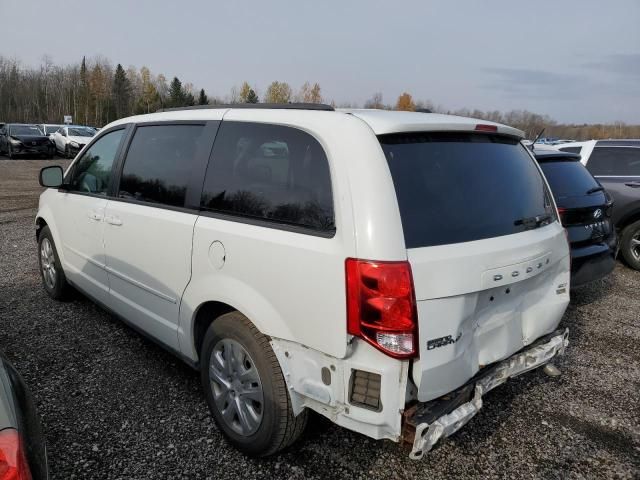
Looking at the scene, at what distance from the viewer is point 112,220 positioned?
11.2 feet

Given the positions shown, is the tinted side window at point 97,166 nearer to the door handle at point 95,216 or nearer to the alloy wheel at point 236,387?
the door handle at point 95,216

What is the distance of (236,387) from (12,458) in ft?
4.19

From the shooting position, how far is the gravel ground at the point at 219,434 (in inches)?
98.1

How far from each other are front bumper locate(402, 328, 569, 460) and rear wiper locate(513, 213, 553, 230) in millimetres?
660

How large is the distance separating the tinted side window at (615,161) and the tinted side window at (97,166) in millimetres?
6769

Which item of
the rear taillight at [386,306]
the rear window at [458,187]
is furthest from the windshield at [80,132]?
the rear taillight at [386,306]

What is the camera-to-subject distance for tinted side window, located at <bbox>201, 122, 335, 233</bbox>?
2.14m

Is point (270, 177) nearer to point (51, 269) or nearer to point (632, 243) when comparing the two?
point (51, 269)

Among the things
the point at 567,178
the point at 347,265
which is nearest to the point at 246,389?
the point at 347,265

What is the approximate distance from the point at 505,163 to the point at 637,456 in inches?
71.8

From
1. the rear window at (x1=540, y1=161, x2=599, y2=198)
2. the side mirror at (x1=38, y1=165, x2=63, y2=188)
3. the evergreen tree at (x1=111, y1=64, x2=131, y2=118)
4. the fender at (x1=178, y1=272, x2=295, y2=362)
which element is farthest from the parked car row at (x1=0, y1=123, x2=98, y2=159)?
the evergreen tree at (x1=111, y1=64, x2=131, y2=118)

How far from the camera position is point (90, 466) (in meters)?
2.45

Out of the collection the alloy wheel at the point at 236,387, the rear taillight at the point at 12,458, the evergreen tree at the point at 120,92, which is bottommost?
the alloy wheel at the point at 236,387

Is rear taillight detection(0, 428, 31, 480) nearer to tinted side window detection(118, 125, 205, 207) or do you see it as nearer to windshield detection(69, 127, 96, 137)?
tinted side window detection(118, 125, 205, 207)
